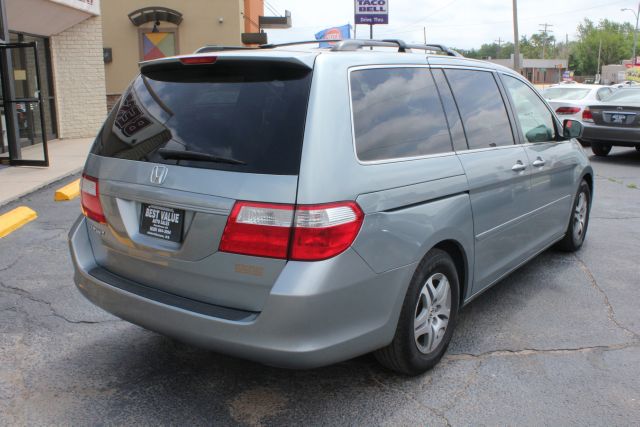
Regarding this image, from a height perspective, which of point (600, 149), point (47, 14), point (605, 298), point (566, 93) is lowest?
point (605, 298)

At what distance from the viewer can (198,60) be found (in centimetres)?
318

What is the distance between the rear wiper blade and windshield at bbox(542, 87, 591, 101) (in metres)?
14.4

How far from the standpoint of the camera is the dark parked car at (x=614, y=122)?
1252cm

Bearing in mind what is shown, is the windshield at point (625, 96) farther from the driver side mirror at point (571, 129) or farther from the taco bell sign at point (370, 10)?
the taco bell sign at point (370, 10)

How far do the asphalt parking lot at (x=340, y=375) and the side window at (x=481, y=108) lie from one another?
1.29 meters

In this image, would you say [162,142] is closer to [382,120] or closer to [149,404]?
[382,120]

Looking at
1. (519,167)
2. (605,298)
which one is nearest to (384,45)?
(519,167)

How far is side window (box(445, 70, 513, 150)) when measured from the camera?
3.93 meters

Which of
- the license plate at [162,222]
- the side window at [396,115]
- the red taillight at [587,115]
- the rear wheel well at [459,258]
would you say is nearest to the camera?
the license plate at [162,222]

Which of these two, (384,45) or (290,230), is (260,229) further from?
(384,45)

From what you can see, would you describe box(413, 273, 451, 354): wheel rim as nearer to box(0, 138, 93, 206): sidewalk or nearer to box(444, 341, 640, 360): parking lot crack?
box(444, 341, 640, 360): parking lot crack

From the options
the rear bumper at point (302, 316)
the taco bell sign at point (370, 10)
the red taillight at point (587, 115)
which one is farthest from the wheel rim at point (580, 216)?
the taco bell sign at point (370, 10)

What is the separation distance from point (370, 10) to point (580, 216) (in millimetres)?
19025

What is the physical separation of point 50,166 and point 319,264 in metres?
9.72
